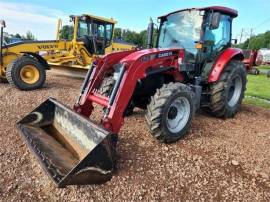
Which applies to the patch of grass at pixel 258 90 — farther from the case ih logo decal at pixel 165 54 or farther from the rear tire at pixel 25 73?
the rear tire at pixel 25 73

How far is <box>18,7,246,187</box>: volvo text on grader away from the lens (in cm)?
338

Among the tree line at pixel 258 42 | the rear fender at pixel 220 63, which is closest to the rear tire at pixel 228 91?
the rear fender at pixel 220 63

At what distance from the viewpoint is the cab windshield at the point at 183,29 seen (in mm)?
5598

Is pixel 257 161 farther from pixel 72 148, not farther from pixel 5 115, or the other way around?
pixel 5 115

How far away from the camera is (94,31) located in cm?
1164

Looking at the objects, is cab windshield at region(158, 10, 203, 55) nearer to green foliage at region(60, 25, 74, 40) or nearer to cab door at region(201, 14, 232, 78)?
cab door at region(201, 14, 232, 78)

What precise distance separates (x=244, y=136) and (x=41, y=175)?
11.7 ft

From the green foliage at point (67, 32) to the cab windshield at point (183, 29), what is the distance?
6.80 m

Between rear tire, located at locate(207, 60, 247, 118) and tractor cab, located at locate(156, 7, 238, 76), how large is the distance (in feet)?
1.24

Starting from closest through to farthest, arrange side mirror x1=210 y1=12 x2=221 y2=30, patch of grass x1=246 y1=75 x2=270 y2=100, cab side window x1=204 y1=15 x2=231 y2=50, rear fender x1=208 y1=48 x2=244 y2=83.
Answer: side mirror x1=210 y1=12 x2=221 y2=30 < rear fender x1=208 y1=48 x2=244 y2=83 < cab side window x1=204 y1=15 x2=231 y2=50 < patch of grass x1=246 y1=75 x2=270 y2=100

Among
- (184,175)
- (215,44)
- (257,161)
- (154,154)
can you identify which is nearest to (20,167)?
(154,154)

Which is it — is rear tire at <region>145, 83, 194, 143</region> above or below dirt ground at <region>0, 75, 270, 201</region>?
above

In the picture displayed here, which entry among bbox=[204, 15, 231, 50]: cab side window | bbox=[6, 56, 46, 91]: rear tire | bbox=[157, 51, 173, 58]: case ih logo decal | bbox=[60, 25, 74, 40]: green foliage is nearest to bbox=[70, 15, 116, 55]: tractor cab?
bbox=[60, 25, 74, 40]: green foliage

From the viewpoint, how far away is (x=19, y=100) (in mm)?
7289
